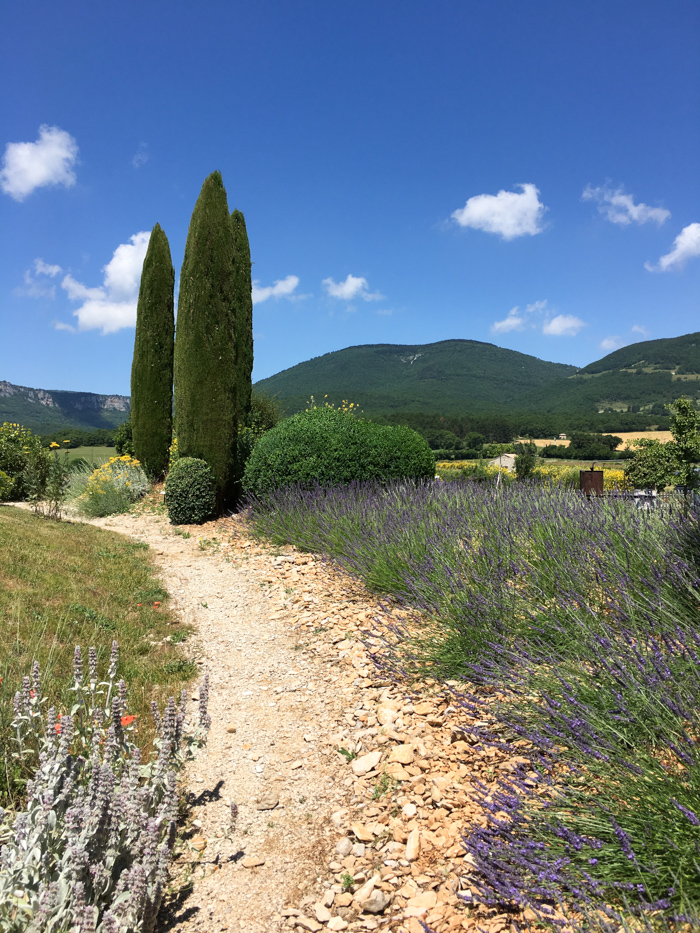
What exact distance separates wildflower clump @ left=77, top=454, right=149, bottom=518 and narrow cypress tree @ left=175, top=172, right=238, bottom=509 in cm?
278

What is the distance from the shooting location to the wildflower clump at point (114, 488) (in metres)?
12.0

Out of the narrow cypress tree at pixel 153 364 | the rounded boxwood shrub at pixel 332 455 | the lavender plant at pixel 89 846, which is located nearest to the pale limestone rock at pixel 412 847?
the lavender plant at pixel 89 846

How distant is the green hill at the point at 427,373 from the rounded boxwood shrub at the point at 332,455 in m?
92.9

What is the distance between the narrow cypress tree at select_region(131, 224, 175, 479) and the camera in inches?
569

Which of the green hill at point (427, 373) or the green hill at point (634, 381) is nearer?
the green hill at point (634, 381)

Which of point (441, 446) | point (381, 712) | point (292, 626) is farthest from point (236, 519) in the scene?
point (441, 446)

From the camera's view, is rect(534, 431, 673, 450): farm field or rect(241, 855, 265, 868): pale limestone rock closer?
rect(241, 855, 265, 868): pale limestone rock

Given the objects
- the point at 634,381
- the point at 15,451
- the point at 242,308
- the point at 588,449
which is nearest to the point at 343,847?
the point at 242,308

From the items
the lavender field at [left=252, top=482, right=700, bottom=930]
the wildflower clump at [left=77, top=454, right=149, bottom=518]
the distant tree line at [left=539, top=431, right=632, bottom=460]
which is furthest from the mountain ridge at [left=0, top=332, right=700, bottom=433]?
the lavender field at [left=252, top=482, right=700, bottom=930]

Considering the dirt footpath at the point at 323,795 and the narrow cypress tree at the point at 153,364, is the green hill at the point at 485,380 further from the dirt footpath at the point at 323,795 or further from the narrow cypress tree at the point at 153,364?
the dirt footpath at the point at 323,795

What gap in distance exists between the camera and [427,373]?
138 metres

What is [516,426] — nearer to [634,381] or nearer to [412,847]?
[634,381]

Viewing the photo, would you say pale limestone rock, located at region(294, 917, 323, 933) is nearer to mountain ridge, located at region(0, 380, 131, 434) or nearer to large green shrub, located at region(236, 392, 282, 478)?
large green shrub, located at region(236, 392, 282, 478)

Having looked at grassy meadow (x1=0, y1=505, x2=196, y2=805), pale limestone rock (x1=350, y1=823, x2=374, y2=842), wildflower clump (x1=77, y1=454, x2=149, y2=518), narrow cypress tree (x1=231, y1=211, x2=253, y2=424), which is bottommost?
pale limestone rock (x1=350, y1=823, x2=374, y2=842)
